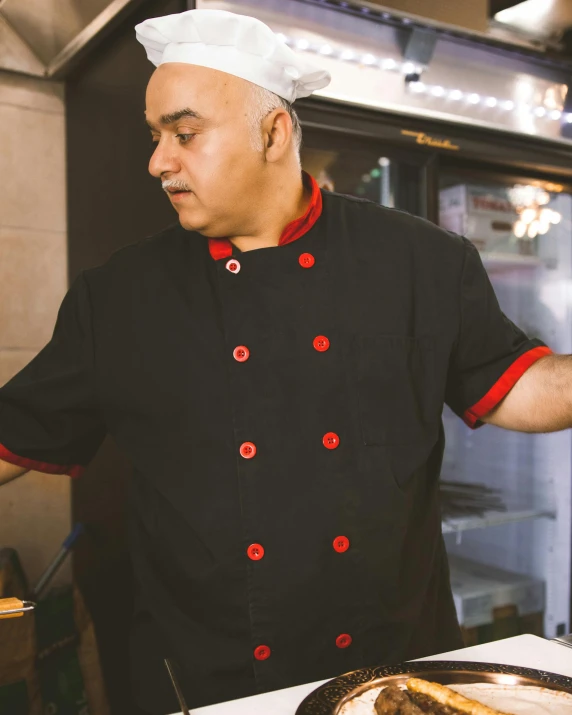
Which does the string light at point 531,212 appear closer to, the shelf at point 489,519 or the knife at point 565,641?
the shelf at point 489,519

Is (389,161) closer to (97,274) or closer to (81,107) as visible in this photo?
(81,107)

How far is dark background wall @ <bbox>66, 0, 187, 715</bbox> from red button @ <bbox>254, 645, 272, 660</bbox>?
85 cm

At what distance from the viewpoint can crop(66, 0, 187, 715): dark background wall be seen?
1919 millimetres

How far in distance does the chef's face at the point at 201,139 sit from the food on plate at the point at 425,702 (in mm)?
875

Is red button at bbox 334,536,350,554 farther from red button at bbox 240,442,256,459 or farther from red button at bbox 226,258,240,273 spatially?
red button at bbox 226,258,240,273

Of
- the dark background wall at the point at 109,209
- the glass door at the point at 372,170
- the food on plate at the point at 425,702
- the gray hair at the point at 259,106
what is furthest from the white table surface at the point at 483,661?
the glass door at the point at 372,170

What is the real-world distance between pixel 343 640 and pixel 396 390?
1.53 ft

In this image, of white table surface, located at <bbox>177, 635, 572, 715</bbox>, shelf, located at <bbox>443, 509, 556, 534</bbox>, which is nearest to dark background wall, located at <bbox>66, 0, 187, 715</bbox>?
shelf, located at <bbox>443, 509, 556, 534</bbox>

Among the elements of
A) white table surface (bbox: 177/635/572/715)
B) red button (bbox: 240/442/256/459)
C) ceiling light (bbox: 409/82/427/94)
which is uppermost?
ceiling light (bbox: 409/82/427/94)

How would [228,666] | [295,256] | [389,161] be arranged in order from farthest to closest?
1. [389,161]
2. [295,256]
3. [228,666]

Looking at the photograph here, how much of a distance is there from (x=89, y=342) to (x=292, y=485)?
0.48m

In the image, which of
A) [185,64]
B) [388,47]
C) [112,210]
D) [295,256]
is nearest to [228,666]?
[295,256]

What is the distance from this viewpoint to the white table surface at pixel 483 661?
87 centimetres

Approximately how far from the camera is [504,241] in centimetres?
A: 281
